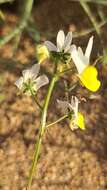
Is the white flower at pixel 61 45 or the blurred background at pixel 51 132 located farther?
the blurred background at pixel 51 132

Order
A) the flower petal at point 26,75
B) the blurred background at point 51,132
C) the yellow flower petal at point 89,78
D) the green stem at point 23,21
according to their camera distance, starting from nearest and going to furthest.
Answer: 1. the yellow flower petal at point 89,78
2. the flower petal at point 26,75
3. the blurred background at point 51,132
4. the green stem at point 23,21

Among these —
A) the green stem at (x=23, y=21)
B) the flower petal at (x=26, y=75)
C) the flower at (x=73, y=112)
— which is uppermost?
the green stem at (x=23, y=21)

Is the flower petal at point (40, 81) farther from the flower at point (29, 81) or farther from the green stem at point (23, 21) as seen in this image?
the green stem at point (23, 21)

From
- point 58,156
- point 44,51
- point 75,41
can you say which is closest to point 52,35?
point 75,41

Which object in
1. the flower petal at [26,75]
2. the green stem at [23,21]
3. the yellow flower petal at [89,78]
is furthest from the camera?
the green stem at [23,21]

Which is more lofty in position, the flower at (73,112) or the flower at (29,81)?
the flower at (29,81)

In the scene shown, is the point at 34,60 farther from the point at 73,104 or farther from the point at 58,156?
the point at 73,104

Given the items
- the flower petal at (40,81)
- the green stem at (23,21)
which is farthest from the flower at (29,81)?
the green stem at (23,21)

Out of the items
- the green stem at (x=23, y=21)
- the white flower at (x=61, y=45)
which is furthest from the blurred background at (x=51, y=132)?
the white flower at (x=61, y=45)

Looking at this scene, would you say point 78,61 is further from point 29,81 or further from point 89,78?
point 29,81
